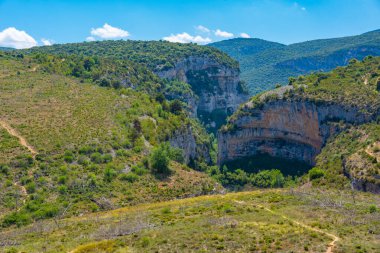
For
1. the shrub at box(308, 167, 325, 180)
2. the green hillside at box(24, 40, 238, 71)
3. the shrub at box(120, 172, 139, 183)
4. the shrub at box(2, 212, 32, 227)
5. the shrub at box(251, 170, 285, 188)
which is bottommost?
the shrub at box(251, 170, 285, 188)

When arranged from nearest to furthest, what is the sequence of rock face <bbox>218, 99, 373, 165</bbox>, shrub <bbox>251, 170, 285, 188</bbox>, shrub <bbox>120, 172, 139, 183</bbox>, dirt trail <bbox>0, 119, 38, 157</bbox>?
shrub <bbox>120, 172, 139, 183</bbox> → dirt trail <bbox>0, 119, 38, 157</bbox> → shrub <bbox>251, 170, 285, 188</bbox> → rock face <bbox>218, 99, 373, 165</bbox>

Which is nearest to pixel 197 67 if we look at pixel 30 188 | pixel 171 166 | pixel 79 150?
pixel 171 166

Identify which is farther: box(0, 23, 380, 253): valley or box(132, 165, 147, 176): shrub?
box(132, 165, 147, 176): shrub

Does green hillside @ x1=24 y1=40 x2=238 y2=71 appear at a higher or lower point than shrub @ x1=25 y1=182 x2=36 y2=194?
higher

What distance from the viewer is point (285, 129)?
310ft

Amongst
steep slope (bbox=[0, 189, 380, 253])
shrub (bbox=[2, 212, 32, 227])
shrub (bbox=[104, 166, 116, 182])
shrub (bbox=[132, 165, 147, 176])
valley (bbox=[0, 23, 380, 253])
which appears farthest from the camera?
shrub (bbox=[132, 165, 147, 176])

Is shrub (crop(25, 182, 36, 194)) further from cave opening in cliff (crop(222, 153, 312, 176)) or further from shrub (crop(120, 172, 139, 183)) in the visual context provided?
cave opening in cliff (crop(222, 153, 312, 176))

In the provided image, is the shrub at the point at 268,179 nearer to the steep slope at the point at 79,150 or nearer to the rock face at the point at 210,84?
the steep slope at the point at 79,150

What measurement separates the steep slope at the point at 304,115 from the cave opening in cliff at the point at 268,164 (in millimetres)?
754

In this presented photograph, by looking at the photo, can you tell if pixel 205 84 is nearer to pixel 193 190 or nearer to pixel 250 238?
pixel 193 190

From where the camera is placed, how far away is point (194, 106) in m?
153

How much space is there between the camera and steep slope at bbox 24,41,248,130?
161125 mm

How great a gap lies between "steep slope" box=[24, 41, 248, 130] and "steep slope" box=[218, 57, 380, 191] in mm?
56272

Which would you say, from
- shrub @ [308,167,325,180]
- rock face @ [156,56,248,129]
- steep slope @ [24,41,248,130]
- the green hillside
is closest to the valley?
shrub @ [308,167,325,180]
